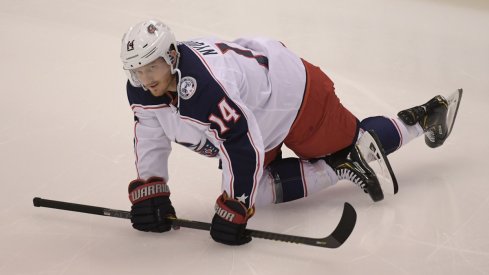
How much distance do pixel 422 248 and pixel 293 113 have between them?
2.04 feet

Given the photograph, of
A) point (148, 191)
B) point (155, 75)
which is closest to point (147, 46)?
point (155, 75)

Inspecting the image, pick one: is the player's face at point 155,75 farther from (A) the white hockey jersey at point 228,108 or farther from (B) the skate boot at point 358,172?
(B) the skate boot at point 358,172

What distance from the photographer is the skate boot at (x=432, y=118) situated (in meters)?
2.79

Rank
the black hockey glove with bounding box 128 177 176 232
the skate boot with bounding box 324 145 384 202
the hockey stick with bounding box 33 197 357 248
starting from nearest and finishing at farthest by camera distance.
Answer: the hockey stick with bounding box 33 197 357 248 → the black hockey glove with bounding box 128 177 176 232 → the skate boot with bounding box 324 145 384 202

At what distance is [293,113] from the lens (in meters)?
2.46

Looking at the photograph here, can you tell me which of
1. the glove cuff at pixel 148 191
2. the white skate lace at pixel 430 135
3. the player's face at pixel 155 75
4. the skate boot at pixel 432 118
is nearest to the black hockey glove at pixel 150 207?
the glove cuff at pixel 148 191

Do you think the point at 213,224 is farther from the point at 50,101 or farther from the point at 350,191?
the point at 50,101

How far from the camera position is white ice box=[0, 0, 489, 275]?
2.27 meters

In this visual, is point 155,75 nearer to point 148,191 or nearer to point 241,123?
point 241,123

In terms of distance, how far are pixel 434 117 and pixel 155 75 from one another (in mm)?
1250

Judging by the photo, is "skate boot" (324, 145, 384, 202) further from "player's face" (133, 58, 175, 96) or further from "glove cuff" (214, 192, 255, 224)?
"player's face" (133, 58, 175, 96)

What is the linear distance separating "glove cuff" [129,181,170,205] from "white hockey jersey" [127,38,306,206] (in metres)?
0.05

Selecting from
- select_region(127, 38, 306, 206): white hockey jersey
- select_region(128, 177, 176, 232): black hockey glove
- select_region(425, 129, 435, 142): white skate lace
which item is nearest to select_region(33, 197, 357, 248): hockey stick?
select_region(128, 177, 176, 232): black hockey glove
